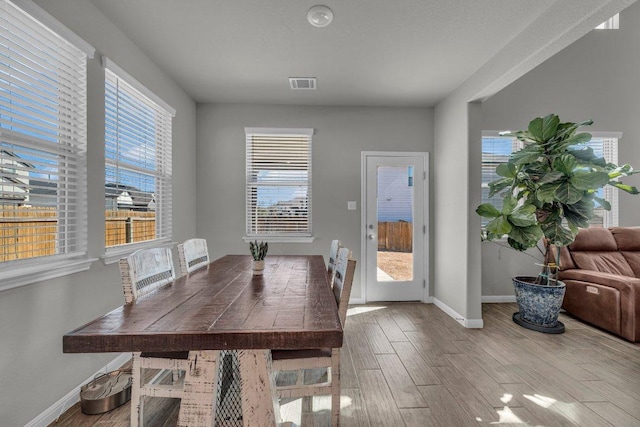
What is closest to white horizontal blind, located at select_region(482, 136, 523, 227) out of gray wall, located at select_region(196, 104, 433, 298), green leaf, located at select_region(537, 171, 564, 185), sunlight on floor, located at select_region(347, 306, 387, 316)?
gray wall, located at select_region(196, 104, 433, 298)

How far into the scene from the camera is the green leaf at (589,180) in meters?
2.57

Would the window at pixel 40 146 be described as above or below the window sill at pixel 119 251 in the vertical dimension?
above

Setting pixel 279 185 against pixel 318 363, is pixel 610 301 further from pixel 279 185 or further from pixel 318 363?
pixel 279 185

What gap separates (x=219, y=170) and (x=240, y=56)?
1641 millimetres

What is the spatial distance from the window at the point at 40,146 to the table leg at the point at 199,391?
1.13 m

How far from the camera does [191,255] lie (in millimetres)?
2312

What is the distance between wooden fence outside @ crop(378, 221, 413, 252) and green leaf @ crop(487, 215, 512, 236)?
1241 millimetres

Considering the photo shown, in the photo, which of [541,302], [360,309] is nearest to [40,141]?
[360,309]

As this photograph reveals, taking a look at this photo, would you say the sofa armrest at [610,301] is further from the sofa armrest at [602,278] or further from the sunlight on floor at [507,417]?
the sunlight on floor at [507,417]

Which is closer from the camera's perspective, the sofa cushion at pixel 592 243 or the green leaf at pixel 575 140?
the green leaf at pixel 575 140

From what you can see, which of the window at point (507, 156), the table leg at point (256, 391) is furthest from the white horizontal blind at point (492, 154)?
the table leg at point (256, 391)

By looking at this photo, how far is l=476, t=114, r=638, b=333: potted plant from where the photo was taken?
274cm

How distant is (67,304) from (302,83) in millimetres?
2875

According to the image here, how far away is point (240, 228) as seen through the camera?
400 centimetres
